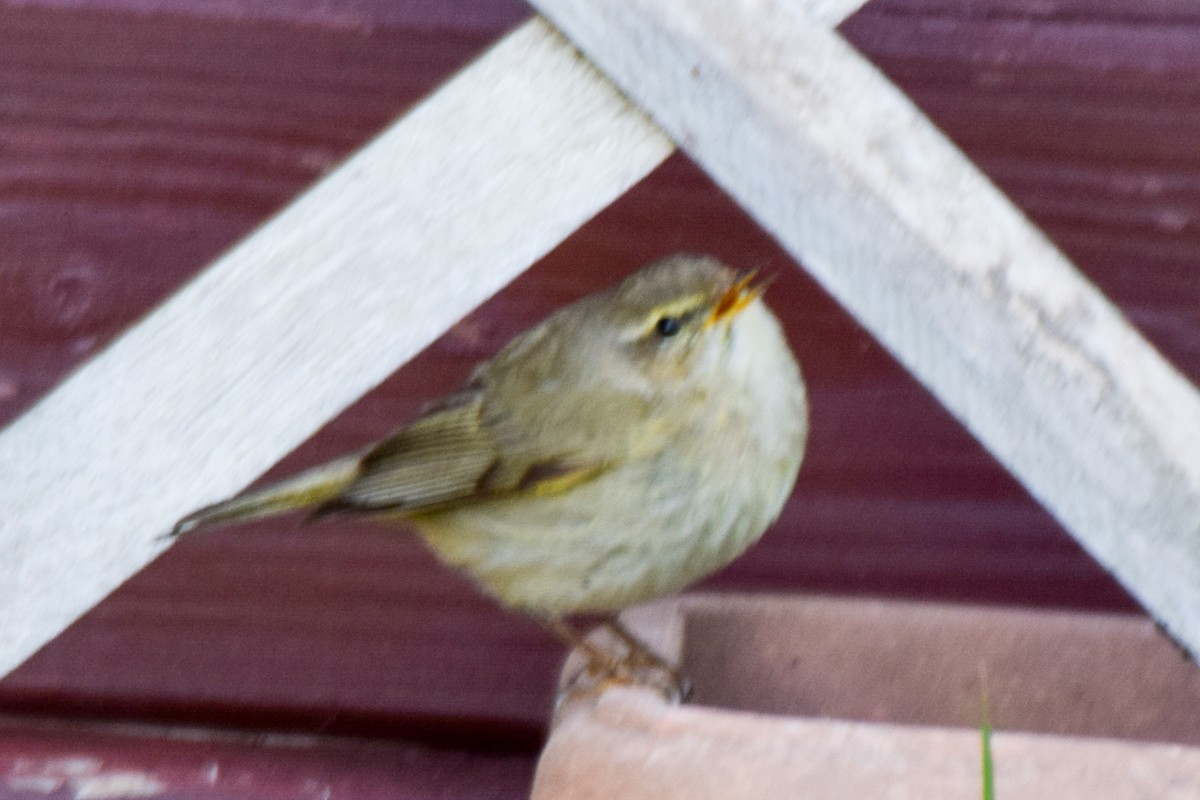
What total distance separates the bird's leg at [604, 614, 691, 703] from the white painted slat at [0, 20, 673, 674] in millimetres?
416

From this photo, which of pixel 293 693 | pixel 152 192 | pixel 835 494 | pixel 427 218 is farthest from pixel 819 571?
pixel 152 192

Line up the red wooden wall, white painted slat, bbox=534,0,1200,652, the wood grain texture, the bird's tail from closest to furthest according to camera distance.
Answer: white painted slat, bbox=534,0,1200,652 < the bird's tail < the red wooden wall < the wood grain texture

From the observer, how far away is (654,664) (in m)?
1.46

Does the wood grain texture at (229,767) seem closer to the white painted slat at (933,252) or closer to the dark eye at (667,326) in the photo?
the dark eye at (667,326)

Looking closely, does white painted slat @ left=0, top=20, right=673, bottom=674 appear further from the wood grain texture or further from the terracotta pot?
the wood grain texture

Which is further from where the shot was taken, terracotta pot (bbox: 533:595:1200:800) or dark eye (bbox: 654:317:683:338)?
dark eye (bbox: 654:317:683:338)

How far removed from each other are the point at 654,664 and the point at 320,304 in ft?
1.70

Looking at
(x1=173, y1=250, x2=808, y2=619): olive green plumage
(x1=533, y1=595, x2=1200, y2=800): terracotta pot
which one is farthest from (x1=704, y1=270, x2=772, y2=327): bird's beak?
(x1=533, y1=595, x2=1200, y2=800): terracotta pot

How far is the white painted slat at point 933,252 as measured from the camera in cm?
118

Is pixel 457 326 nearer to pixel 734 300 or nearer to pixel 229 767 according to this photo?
pixel 734 300

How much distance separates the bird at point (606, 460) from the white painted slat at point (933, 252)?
0.32 metres

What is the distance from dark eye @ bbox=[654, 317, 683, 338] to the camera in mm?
1607

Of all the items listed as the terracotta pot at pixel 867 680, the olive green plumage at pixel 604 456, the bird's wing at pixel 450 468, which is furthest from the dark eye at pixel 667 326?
the terracotta pot at pixel 867 680

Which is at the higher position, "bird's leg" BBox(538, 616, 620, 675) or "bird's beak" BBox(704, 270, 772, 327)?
"bird's beak" BBox(704, 270, 772, 327)
